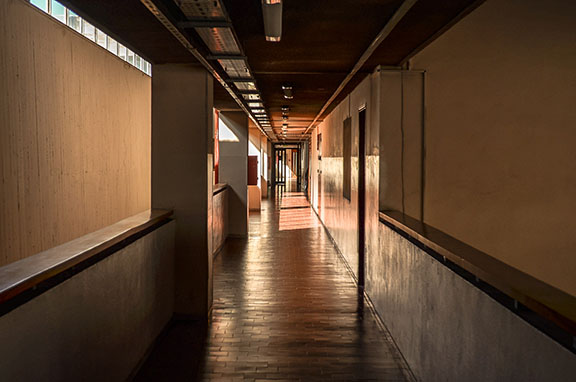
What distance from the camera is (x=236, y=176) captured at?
10.4 meters

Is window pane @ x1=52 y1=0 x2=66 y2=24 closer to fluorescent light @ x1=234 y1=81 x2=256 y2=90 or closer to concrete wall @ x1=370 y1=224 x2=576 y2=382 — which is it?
fluorescent light @ x1=234 y1=81 x2=256 y2=90

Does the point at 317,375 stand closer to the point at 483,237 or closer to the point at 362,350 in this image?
the point at 362,350

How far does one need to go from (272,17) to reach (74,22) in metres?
4.59

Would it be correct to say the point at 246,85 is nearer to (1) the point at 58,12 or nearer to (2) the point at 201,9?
(1) the point at 58,12

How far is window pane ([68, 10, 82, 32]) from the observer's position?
6281mm

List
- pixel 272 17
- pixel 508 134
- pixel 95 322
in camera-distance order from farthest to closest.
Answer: pixel 508 134, pixel 272 17, pixel 95 322

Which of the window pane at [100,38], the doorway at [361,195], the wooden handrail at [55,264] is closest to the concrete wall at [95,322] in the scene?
the wooden handrail at [55,264]

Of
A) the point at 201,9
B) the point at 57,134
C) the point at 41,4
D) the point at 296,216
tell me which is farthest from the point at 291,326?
the point at 296,216

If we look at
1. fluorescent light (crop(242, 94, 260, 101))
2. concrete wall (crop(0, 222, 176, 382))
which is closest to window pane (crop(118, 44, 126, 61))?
fluorescent light (crop(242, 94, 260, 101))

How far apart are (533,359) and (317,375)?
2256 mm

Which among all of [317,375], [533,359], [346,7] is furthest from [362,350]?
[346,7]

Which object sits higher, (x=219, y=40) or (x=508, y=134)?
(x=219, y=40)

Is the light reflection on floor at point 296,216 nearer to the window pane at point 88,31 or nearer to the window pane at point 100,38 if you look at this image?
the window pane at point 100,38

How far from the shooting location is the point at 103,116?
7.34 m
